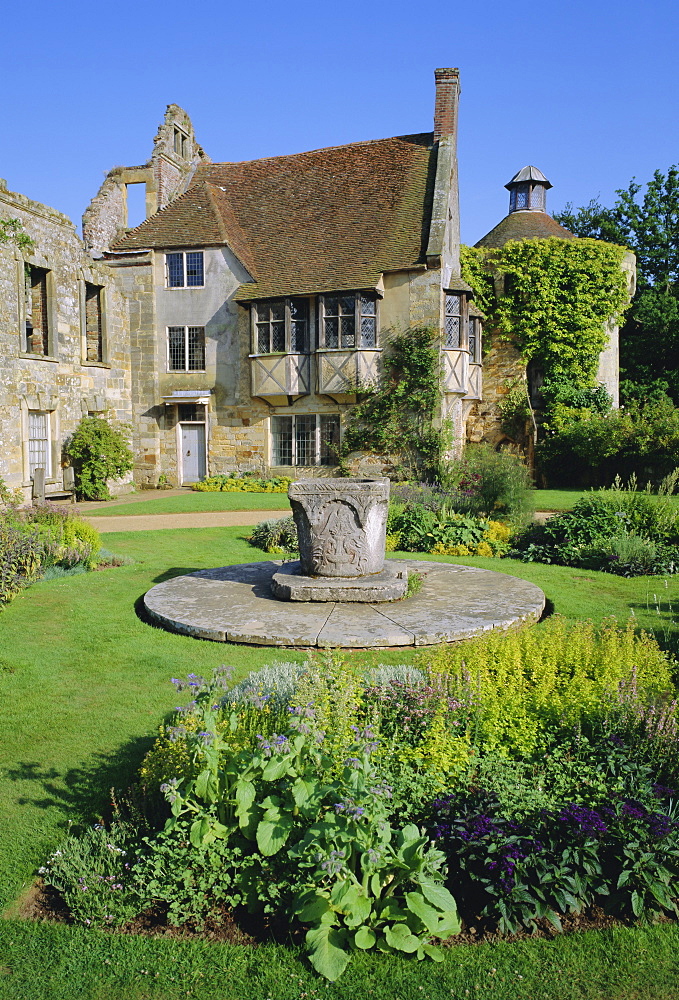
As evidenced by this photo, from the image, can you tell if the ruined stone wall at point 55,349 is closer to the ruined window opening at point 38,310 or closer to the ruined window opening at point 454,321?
the ruined window opening at point 38,310

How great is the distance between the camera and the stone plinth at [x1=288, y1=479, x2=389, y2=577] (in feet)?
26.6

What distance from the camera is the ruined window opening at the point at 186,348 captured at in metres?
24.1

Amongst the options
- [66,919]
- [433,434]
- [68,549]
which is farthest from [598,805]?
[433,434]

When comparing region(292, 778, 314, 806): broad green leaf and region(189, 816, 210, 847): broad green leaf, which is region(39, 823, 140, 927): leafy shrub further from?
region(292, 778, 314, 806): broad green leaf

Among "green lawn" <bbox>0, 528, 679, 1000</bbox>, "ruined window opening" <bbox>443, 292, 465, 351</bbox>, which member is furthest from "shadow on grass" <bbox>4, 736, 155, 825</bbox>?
"ruined window opening" <bbox>443, 292, 465, 351</bbox>

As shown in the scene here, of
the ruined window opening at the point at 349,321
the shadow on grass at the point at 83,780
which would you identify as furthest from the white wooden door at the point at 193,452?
the shadow on grass at the point at 83,780

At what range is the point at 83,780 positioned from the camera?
4.51 metres

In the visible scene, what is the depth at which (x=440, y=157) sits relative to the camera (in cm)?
2270

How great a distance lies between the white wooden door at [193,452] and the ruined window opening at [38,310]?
527cm

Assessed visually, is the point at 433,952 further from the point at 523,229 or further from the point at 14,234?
the point at 523,229

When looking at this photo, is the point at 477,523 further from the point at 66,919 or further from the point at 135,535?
the point at 66,919

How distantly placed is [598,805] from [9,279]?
61.4 ft

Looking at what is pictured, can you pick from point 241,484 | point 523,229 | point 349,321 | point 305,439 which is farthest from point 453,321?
point 241,484

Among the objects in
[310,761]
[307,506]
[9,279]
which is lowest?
[310,761]
